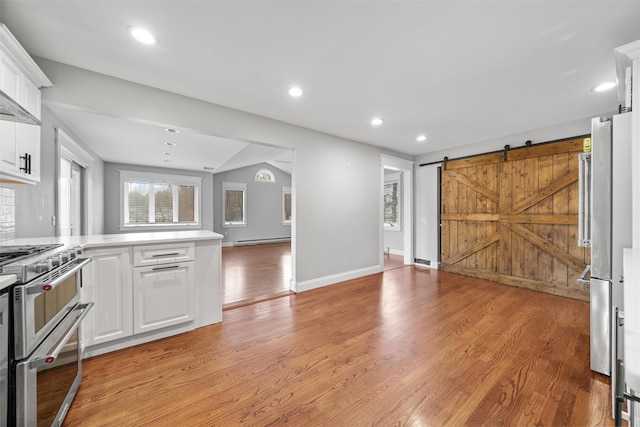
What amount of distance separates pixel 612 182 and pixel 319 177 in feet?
10.2

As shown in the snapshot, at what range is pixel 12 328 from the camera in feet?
3.54

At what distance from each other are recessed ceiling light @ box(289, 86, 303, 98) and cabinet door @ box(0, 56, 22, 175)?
2.06 metres

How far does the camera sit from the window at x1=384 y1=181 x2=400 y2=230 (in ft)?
24.1

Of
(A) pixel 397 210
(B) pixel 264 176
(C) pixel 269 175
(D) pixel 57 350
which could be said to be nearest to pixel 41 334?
(D) pixel 57 350

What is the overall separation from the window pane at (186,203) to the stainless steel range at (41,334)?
22.9ft

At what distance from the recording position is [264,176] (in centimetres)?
988

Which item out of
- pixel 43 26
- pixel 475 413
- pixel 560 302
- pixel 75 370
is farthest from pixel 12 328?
pixel 560 302

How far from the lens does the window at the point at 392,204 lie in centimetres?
734

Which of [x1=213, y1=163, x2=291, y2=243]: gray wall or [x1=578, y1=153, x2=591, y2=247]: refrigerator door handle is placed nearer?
[x1=578, y1=153, x2=591, y2=247]: refrigerator door handle

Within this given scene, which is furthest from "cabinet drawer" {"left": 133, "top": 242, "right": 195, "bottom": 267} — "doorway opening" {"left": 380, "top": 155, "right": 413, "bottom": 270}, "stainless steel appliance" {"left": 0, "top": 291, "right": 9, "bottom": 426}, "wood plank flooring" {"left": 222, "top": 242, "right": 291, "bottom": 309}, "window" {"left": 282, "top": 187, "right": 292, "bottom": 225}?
"window" {"left": 282, "top": 187, "right": 292, "bottom": 225}

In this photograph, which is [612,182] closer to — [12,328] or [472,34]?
[472,34]

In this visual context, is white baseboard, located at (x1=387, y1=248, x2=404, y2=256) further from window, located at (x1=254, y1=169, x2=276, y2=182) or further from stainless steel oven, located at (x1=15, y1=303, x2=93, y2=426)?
stainless steel oven, located at (x1=15, y1=303, x2=93, y2=426)

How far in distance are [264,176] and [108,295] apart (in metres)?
8.00

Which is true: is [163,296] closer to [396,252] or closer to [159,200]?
[396,252]
